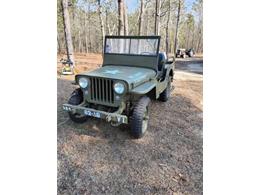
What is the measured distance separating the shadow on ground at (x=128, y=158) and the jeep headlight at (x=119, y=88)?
45 centimetres

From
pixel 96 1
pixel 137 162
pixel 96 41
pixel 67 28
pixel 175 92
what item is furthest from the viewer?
pixel 96 41

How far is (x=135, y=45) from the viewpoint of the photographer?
8.52 ft

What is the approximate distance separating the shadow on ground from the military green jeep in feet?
0.51

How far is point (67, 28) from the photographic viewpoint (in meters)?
4.80

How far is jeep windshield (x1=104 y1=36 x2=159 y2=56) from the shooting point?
8.46ft

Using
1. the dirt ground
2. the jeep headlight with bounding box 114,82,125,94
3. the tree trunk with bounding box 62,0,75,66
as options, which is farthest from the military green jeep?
the tree trunk with bounding box 62,0,75,66

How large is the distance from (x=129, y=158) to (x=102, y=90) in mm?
668

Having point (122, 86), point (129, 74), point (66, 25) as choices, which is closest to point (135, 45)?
point (129, 74)

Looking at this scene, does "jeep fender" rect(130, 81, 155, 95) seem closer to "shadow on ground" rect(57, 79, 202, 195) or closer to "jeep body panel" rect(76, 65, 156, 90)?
"jeep body panel" rect(76, 65, 156, 90)

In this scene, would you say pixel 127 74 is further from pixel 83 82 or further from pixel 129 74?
pixel 83 82

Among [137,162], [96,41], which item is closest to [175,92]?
[137,162]

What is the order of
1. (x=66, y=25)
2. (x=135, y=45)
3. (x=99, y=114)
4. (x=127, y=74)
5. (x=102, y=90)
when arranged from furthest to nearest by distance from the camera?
(x=66, y=25) → (x=135, y=45) → (x=127, y=74) → (x=102, y=90) → (x=99, y=114)
